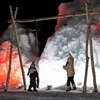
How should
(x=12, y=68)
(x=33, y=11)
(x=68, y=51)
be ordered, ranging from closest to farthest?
(x=68, y=51) < (x=12, y=68) < (x=33, y=11)

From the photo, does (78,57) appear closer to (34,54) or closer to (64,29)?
(64,29)

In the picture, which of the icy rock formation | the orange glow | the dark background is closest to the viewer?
the icy rock formation

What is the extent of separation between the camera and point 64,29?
60.5ft

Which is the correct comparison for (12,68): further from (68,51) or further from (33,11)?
(33,11)

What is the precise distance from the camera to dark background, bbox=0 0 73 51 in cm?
2834

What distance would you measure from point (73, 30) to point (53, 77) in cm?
328

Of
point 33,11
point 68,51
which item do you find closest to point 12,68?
point 68,51

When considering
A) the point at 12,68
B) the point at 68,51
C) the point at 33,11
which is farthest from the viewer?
the point at 33,11

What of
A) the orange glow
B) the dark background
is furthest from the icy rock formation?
the dark background

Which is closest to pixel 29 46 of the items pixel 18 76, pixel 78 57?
pixel 18 76

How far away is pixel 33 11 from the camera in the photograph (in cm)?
2905

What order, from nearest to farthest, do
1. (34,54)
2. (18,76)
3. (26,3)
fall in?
1. (18,76)
2. (34,54)
3. (26,3)

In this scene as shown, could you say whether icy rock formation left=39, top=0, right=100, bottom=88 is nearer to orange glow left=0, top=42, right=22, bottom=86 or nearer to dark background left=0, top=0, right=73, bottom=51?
orange glow left=0, top=42, right=22, bottom=86

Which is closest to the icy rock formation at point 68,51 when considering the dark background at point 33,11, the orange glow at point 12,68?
the orange glow at point 12,68
